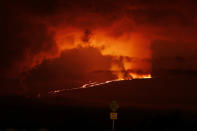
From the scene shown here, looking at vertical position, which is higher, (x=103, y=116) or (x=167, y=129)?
(x=103, y=116)

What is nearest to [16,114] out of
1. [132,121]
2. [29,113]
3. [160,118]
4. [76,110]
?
[29,113]

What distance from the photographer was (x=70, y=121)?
47219mm

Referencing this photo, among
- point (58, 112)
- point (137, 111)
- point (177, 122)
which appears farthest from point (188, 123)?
point (58, 112)

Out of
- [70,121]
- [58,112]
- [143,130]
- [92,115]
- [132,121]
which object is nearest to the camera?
[143,130]

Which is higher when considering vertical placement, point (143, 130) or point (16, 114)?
point (16, 114)

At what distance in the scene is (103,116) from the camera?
56.8 meters

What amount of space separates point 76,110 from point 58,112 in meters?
2.64

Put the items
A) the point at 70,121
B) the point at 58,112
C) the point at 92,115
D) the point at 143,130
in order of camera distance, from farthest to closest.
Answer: the point at 58,112, the point at 92,115, the point at 70,121, the point at 143,130

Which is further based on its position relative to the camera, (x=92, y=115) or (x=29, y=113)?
(x=29, y=113)

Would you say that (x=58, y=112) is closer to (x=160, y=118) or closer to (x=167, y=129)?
(x=160, y=118)

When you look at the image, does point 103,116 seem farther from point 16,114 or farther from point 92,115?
point 16,114

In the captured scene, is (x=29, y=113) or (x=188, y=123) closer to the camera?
(x=188, y=123)

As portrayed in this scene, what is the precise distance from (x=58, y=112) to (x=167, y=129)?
22441 millimetres

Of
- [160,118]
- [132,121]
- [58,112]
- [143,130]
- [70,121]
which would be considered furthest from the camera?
[58,112]
